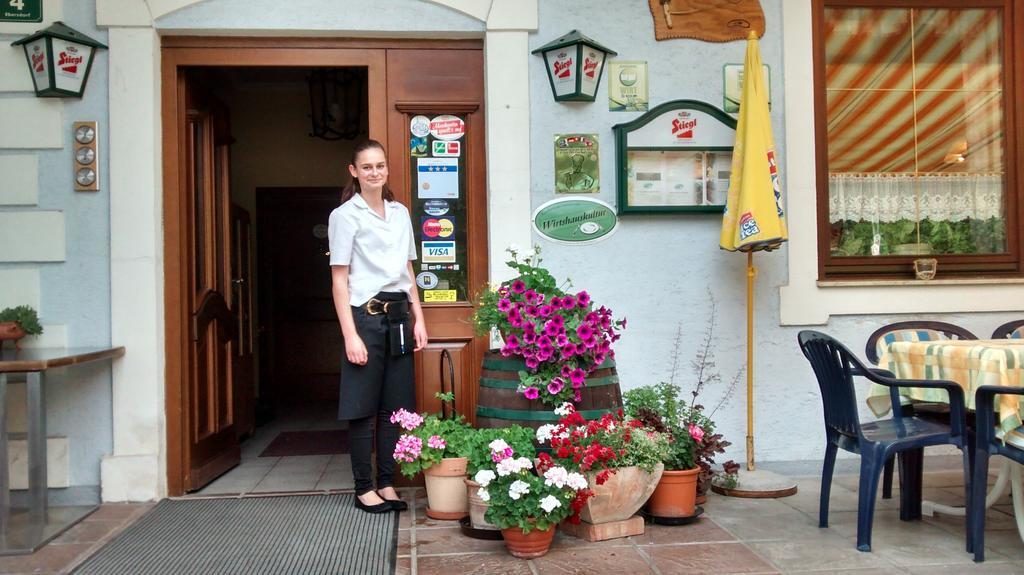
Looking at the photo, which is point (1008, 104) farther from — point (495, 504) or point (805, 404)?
point (495, 504)

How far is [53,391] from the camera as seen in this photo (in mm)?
4027

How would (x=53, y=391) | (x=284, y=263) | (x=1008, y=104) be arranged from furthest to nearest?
(x=284, y=263), (x=1008, y=104), (x=53, y=391)

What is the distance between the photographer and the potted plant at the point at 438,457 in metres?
3.52

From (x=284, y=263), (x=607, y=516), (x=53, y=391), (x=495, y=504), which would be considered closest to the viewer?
(x=495, y=504)

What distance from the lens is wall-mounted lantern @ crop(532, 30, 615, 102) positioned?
4145 mm

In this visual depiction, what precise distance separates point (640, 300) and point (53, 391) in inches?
116

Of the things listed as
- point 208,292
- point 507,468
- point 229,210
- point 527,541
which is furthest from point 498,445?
point 229,210

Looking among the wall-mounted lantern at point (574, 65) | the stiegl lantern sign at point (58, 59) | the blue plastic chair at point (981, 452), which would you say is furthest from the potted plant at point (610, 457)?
the stiegl lantern sign at point (58, 59)

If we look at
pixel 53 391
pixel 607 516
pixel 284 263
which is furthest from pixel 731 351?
pixel 284 263

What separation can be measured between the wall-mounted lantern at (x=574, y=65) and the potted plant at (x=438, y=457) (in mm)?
1754

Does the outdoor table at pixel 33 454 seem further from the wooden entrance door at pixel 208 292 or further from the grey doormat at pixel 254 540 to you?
the wooden entrance door at pixel 208 292

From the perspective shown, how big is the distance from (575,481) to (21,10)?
348 centimetres

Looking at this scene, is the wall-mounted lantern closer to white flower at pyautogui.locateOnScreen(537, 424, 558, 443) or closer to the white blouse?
the white blouse

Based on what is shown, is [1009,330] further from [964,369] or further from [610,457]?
[610,457]
